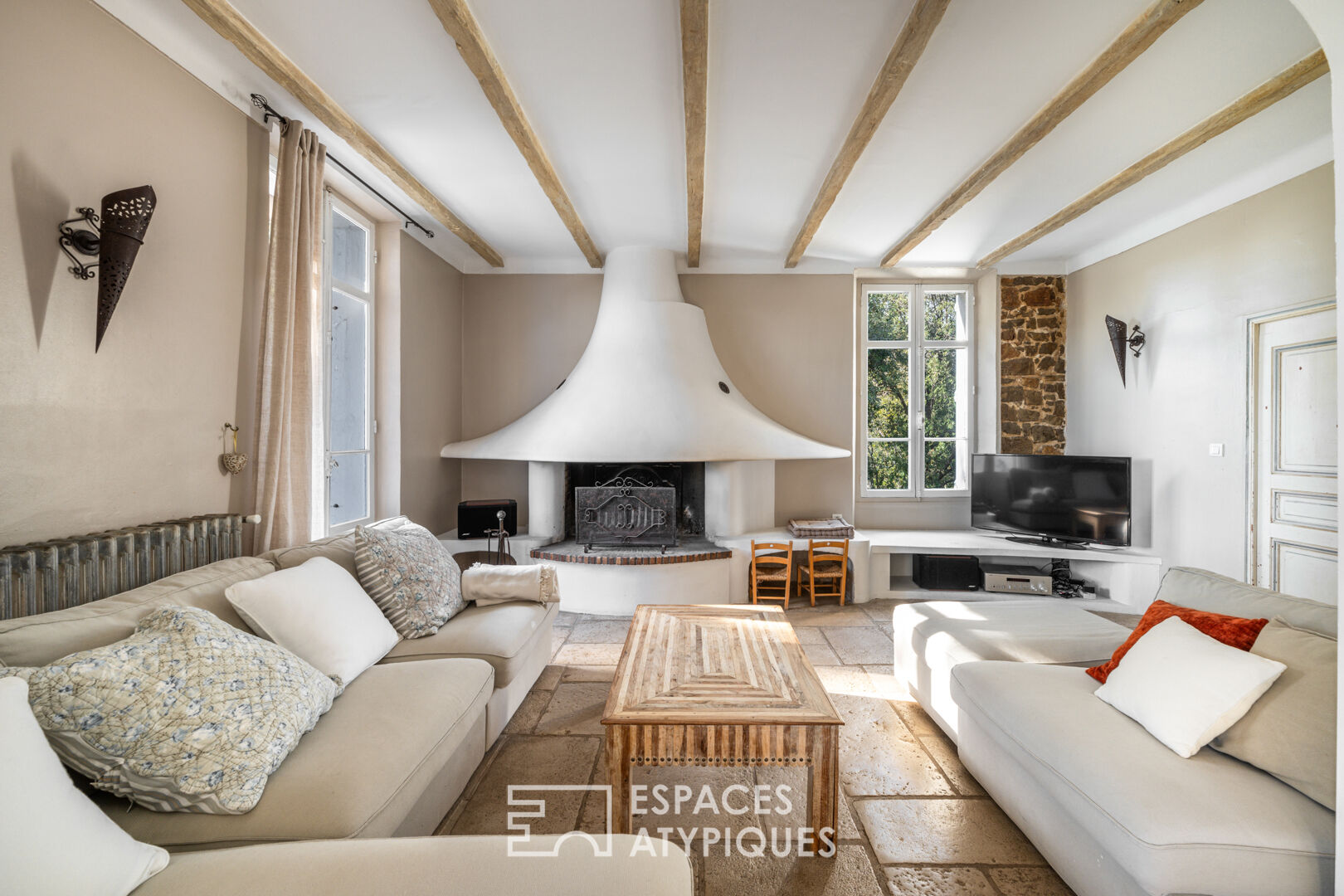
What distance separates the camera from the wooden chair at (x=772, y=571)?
4.16 metres

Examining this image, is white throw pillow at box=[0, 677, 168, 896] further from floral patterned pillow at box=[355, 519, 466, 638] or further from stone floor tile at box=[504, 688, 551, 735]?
stone floor tile at box=[504, 688, 551, 735]

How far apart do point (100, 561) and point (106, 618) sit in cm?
51

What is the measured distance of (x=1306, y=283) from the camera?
3080 mm

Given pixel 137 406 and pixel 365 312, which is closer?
pixel 137 406

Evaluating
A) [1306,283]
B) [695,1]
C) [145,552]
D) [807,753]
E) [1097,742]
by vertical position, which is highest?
[695,1]

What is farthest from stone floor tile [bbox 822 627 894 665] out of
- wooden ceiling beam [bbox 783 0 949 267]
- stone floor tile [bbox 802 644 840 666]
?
wooden ceiling beam [bbox 783 0 949 267]

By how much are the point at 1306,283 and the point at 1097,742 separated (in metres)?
3.16

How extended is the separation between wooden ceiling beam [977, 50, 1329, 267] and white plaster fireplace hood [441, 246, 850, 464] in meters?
2.20

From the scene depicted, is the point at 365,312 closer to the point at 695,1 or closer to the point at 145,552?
the point at 145,552

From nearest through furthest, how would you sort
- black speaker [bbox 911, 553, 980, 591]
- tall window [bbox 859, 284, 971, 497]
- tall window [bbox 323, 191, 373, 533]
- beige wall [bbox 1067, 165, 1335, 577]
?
1. beige wall [bbox 1067, 165, 1335, 577]
2. tall window [bbox 323, 191, 373, 533]
3. black speaker [bbox 911, 553, 980, 591]
4. tall window [bbox 859, 284, 971, 497]

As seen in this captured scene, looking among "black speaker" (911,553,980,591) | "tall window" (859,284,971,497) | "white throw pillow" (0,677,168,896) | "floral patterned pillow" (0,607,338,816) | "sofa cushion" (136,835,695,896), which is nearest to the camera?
"white throw pillow" (0,677,168,896)

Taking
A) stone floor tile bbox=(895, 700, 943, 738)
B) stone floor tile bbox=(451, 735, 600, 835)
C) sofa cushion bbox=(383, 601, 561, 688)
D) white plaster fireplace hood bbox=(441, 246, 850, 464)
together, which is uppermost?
A: white plaster fireplace hood bbox=(441, 246, 850, 464)

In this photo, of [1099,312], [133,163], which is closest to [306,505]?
[133,163]

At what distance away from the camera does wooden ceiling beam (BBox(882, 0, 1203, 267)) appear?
201cm
